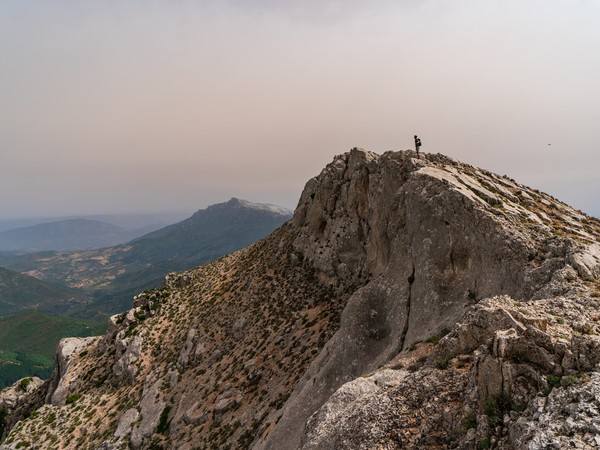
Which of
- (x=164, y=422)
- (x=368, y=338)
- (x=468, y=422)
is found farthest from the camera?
(x=164, y=422)

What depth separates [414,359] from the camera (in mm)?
21469

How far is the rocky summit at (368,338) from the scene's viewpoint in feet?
47.0

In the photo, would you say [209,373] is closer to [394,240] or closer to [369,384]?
[394,240]

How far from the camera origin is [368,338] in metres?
33.1

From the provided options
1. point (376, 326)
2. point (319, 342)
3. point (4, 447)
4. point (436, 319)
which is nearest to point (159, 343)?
point (4, 447)

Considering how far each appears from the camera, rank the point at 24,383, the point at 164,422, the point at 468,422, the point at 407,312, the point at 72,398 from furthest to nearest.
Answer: the point at 24,383
the point at 72,398
the point at 164,422
the point at 407,312
the point at 468,422

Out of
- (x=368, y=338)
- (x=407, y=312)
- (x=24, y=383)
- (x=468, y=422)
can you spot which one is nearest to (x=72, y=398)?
(x=24, y=383)

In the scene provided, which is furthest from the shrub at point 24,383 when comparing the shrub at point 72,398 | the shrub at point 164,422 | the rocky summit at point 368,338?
the shrub at point 164,422

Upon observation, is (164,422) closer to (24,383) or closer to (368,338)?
(368,338)

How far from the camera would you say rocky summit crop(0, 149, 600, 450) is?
14328 millimetres

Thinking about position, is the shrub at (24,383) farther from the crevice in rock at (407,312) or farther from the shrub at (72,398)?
the crevice in rock at (407,312)

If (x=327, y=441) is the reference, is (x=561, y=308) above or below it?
above

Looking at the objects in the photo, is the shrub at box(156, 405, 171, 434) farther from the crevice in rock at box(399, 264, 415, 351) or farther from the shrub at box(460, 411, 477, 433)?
the shrub at box(460, 411, 477, 433)

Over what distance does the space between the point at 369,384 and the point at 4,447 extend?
71.9 metres
